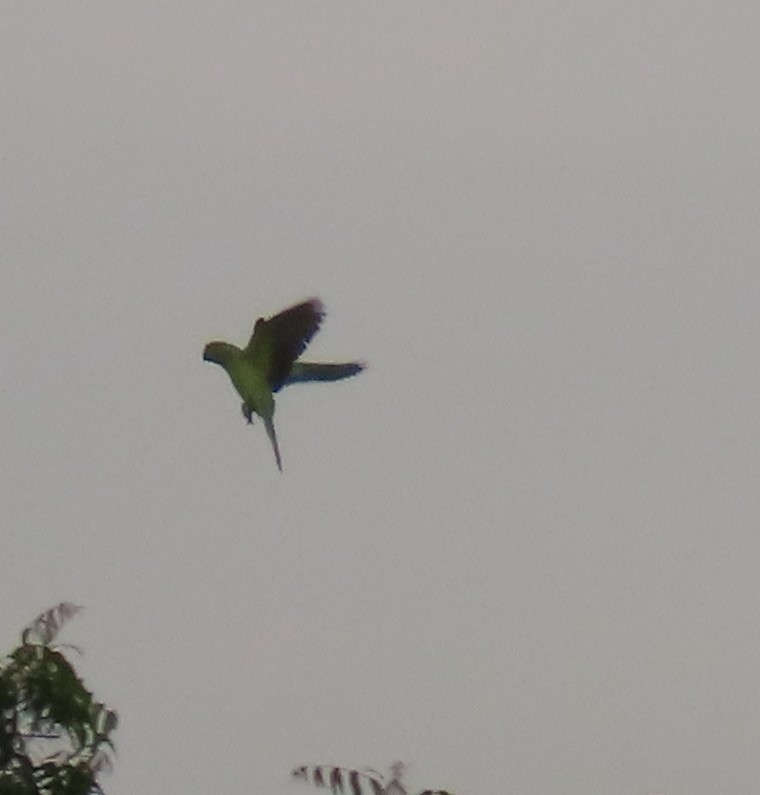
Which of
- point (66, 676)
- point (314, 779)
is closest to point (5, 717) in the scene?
point (66, 676)

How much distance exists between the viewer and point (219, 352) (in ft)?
48.0

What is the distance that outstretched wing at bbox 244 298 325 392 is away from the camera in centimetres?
1407

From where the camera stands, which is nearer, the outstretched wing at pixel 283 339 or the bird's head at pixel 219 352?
the outstretched wing at pixel 283 339

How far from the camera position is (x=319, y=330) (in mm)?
14086

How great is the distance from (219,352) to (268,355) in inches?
16.4

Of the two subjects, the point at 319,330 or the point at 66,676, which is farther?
the point at 319,330

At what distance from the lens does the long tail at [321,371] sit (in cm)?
1471

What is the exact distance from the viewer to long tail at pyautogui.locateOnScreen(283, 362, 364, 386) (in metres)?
14.7

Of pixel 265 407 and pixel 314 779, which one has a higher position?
pixel 265 407

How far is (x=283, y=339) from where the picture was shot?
1414cm

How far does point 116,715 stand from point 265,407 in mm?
4348

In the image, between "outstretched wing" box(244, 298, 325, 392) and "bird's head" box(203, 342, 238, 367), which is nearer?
"outstretched wing" box(244, 298, 325, 392)

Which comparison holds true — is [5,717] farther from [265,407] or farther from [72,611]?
[265,407]

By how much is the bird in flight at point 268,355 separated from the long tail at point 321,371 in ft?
0.21
